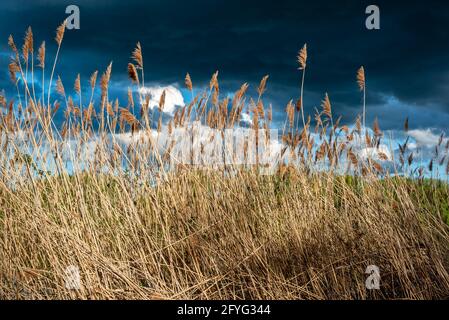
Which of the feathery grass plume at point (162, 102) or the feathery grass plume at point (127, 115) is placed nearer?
the feathery grass plume at point (127, 115)

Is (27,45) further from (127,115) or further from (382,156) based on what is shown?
(382,156)

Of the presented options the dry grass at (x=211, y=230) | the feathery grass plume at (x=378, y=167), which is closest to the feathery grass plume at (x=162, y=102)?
the dry grass at (x=211, y=230)

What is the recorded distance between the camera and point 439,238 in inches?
177

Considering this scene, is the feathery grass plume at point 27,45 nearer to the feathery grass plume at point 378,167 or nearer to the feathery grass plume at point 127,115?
the feathery grass plume at point 127,115

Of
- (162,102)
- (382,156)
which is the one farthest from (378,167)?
(162,102)

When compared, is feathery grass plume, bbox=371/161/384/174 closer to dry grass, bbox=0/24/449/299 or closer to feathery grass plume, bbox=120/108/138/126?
dry grass, bbox=0/24/449/299

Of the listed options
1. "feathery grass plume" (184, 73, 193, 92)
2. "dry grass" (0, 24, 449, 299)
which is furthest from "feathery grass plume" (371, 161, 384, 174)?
"feathery grass plume" (184, 73, 193, 92)

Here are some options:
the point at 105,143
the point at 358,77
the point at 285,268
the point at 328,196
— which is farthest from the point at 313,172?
the point at 105,143

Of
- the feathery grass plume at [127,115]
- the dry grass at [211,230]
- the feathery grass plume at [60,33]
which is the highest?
the feathery grass plume at [60,33]

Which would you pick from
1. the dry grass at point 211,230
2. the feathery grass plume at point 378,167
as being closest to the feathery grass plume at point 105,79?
the dry grass at point 211,230

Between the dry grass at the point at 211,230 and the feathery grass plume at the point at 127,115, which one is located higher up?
the feathery grass plume at the point at 127,115

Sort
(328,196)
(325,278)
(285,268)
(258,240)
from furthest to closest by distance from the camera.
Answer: (328,196) < (258,240) < (285,268) < (325,278)
